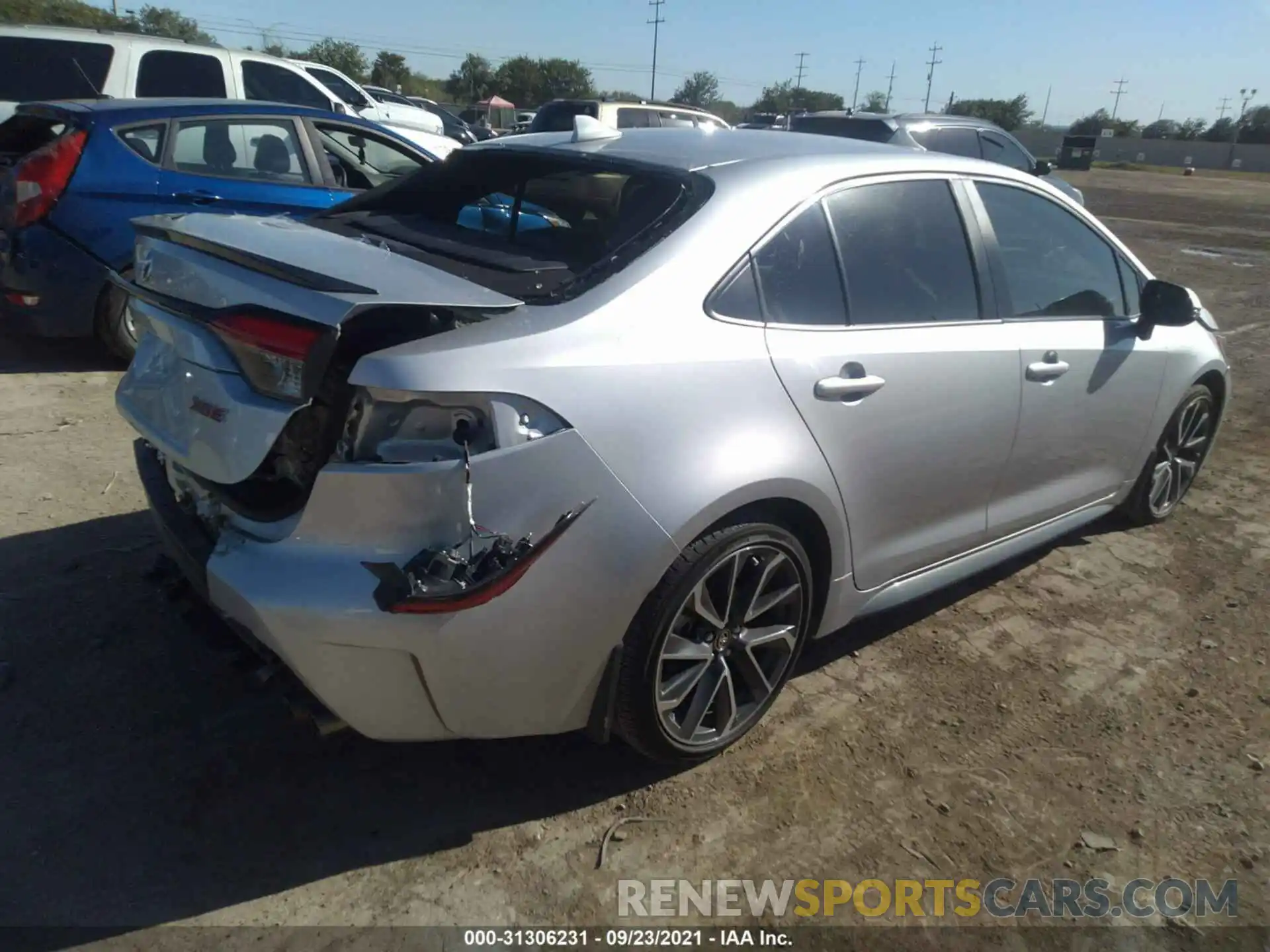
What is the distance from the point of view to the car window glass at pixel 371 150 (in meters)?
6.51

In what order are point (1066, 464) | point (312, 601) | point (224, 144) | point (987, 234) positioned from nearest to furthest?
point (312, 601)
point (987, 234)
point (1066, 464)
point (224, 144)

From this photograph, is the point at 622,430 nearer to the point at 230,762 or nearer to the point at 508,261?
the point at 508,261

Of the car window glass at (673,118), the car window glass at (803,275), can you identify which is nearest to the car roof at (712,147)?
the car window glass at (803,275)

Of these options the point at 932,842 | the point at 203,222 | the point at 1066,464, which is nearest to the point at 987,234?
the point at 1066,464

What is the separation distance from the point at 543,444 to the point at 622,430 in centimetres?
22

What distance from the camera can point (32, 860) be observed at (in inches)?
91.9

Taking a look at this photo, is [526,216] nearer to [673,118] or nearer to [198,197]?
[198,197]

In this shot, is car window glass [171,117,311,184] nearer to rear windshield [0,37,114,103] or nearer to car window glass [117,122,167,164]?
car window glass [117,122,167,164]

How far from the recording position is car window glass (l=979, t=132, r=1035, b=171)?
38.8 feet

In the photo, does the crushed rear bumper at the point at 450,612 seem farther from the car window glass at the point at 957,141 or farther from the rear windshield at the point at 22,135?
the car window glass at the point at 957,141

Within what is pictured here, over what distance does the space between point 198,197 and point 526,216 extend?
11.9 feet

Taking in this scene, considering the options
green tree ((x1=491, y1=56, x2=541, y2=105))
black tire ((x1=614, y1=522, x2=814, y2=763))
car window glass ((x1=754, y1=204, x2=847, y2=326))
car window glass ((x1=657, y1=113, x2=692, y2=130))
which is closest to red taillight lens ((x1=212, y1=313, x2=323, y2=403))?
black tire ((x1=614, y1=522, x2=814, y2=763))

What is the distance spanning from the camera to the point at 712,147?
3.11 meters

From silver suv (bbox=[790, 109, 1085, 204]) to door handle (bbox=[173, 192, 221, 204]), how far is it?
7063 millimetres
